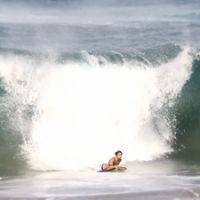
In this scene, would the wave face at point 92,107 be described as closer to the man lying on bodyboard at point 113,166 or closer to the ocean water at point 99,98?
the ocean water at point 99,98

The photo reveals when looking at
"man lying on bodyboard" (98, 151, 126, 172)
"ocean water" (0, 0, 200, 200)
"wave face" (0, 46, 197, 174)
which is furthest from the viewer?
"wave face" (0, 46, 197, 174)

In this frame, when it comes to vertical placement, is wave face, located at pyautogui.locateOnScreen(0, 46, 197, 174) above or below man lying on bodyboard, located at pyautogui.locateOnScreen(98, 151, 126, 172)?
above

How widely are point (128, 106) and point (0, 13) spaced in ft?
28.9

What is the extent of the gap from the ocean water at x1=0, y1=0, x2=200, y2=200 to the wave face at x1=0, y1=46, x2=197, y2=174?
0.10ft

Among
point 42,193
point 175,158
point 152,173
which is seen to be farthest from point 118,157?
point 42,193

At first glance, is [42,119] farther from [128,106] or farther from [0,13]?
[0,13]

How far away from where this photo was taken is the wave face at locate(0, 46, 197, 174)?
1605 centimetres

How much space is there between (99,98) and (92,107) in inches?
18.9

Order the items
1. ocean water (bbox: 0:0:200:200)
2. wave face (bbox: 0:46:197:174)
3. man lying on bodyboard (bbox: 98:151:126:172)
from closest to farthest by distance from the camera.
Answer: ocean water (bbox: 0:0:200:200) < man lying on bodyboard (bbox: 98:151:126:172) < wave face (bbox: 0:46:197:174)

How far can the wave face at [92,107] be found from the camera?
52.6ft

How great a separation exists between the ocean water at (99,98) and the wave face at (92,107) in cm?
3

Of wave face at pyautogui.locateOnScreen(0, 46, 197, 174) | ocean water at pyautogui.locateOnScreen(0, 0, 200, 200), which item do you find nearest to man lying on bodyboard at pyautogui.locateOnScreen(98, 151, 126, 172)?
ocean water at pyautogui.locateOnScreen(0, 0, 200, 200)

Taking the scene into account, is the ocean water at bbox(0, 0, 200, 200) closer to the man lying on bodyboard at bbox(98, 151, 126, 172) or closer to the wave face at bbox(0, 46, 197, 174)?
the wave face at bbox(0, 46, 197, 174)

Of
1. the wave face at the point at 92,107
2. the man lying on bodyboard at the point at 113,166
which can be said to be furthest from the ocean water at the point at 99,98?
the man lying on bodyboard at the point at 113,166
